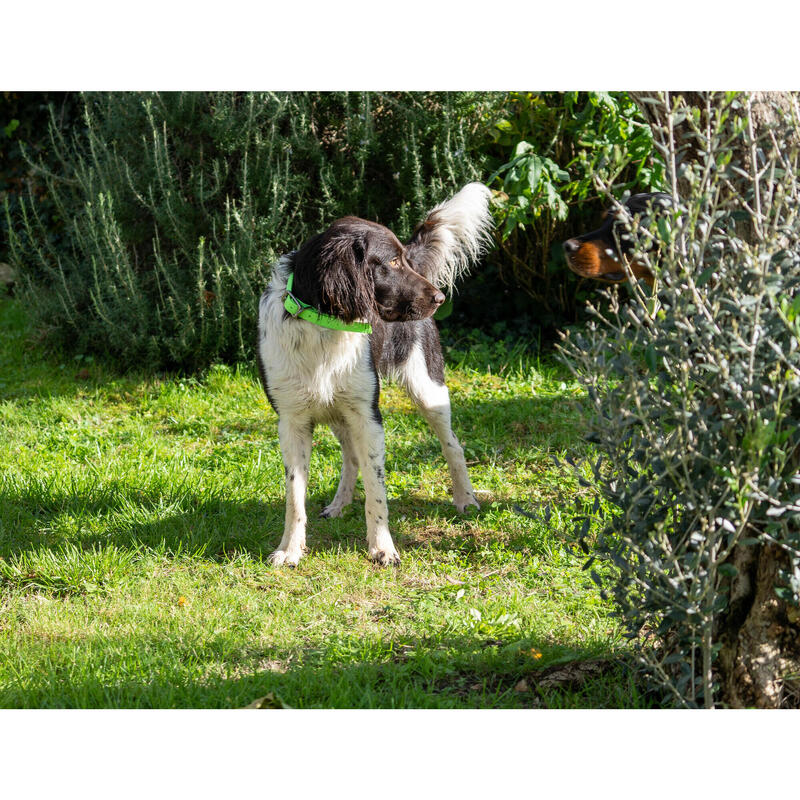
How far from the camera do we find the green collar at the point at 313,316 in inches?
158

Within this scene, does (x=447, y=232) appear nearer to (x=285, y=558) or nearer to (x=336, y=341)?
(x=336, y=341)

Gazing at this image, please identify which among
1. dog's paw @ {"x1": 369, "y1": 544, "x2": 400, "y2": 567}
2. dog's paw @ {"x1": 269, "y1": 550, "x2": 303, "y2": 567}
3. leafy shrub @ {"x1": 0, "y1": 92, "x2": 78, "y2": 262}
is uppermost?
leafy shrub @ {"x1": 0, "y1": 92, "x2": 78, "y2": 262}

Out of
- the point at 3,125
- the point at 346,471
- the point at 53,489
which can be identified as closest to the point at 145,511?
the point at 53,489

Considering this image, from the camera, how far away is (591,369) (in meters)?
2.36

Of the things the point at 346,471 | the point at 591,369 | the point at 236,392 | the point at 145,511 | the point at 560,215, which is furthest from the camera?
the point at 236,392

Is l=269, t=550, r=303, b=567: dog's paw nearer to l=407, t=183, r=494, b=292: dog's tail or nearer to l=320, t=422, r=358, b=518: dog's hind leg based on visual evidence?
A: l=320, t=422, r=358, b=518: dog's hind leg

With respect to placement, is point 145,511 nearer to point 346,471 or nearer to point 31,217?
point 346,471

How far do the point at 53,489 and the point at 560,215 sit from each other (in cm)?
341

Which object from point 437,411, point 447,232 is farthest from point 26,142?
point 437,411

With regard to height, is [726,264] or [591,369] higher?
[726,264]

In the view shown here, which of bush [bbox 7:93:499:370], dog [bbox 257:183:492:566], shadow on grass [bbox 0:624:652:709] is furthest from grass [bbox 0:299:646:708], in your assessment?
bush [bbox 7:93:499:370]

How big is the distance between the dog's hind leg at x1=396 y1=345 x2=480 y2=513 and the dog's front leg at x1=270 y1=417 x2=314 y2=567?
0.68m

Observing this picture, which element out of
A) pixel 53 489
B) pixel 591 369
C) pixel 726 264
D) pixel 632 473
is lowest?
pixel 53 489

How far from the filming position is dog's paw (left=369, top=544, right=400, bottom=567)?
13.3 feet
